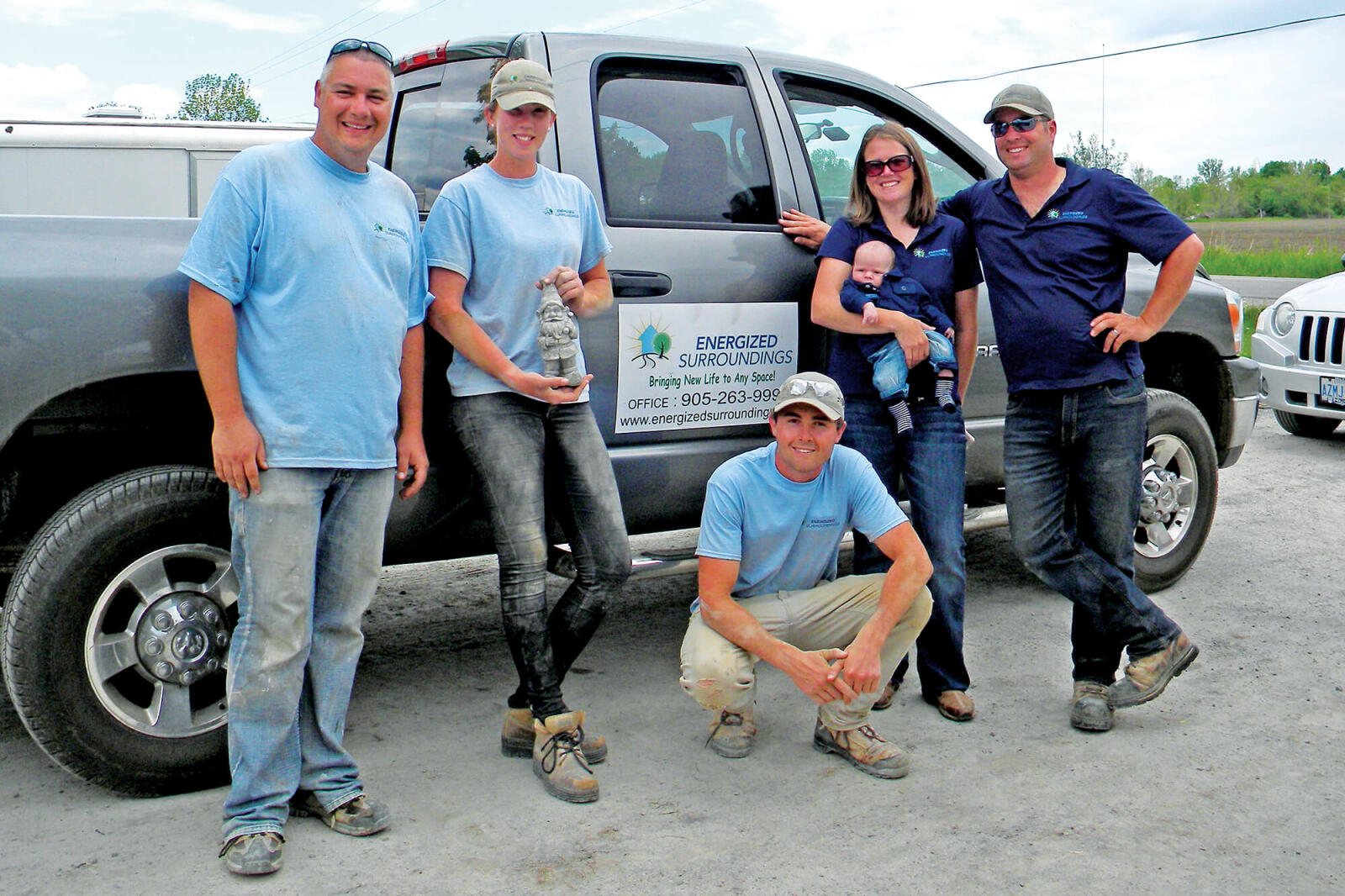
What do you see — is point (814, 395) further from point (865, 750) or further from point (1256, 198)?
point (1256, 198)

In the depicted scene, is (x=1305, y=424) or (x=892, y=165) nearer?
(x=892, y=165)

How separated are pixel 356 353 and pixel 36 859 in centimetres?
139

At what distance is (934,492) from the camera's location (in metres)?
Result: 3.71

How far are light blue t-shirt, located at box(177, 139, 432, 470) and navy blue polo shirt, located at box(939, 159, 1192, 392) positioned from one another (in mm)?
1864

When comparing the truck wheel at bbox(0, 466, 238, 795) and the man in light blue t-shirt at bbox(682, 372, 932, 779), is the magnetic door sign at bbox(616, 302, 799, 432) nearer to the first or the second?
the man in light blue t-shirt at bbox(682, 372, 932, 779)

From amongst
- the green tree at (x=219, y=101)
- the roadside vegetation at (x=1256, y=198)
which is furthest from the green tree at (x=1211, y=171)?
the green tree at (x=219, y=101)

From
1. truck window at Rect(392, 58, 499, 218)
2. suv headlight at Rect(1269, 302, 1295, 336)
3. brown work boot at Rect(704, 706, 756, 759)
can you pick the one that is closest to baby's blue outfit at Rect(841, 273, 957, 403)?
brown work boot at Rect(704, 706, 756, 759)

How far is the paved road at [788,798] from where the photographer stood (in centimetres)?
279

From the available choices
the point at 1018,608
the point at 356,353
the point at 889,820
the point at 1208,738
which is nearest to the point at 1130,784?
the point at 1208,738

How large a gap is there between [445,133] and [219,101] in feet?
101

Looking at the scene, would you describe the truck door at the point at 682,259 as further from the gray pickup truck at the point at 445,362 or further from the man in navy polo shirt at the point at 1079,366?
the man in navy polo shirt at the point at 1079,366

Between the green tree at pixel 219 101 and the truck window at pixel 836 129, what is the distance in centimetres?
2955

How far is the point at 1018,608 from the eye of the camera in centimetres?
499

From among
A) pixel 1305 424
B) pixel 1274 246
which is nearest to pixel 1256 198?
pixel 1274 246
